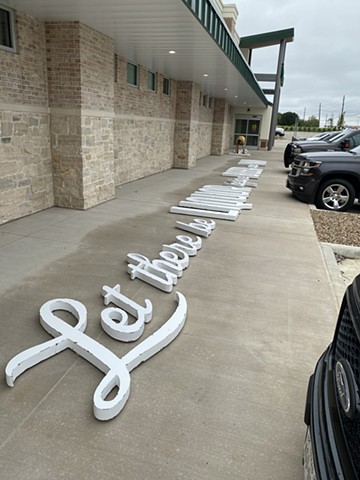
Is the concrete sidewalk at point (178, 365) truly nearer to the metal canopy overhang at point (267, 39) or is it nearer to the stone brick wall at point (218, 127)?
the stone brick wall at point (218, 127)

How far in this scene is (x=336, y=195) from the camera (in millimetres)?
9086

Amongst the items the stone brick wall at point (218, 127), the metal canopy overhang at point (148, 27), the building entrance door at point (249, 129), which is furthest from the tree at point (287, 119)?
the metal canopy overhang at point (148, 27)

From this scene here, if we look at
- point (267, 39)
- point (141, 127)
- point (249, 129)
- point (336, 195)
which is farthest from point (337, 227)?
point (267, 39)

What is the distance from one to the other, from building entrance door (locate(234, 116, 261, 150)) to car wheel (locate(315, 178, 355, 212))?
72.8ft

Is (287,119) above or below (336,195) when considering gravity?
above

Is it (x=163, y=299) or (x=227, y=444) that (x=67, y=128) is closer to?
(x=163, y=299)

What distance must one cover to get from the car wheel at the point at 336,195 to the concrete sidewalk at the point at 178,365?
10.5 ft

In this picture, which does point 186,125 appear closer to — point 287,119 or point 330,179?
point 330,179

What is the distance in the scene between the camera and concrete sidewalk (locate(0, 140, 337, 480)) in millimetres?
2219

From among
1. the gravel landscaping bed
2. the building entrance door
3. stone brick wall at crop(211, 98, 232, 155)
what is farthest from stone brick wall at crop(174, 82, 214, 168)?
the building entrance door

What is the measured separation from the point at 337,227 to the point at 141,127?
7.06m

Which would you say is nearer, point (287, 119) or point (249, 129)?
point (249, 129)

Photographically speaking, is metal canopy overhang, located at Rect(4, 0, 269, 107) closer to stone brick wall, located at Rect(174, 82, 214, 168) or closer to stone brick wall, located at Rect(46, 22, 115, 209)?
stone brick wall, located at Rect(46, 22, 115, 209)

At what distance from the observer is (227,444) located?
2.34m
